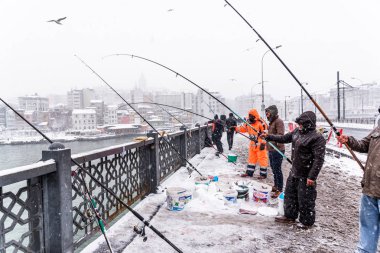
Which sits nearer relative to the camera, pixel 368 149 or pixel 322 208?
pixel 368 149

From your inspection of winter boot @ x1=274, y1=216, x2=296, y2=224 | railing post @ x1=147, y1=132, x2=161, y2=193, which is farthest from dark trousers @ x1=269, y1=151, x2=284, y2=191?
railing post @ x1=147, y1=132, x2=161, y2=193

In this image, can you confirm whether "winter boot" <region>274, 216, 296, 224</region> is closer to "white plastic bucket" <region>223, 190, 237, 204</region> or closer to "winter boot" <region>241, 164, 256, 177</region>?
"white plastic bucket" <region>223, 190, 237, 204</region>

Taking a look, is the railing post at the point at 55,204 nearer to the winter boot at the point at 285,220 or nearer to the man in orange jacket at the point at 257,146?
the winter boot at the point at 285,220

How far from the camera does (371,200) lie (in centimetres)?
278

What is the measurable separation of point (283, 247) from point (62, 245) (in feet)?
8.94

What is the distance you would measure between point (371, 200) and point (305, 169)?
1.28 metres

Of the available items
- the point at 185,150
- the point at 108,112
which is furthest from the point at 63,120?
the point at 185,150

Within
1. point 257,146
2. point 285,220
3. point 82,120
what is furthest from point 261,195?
point 82,120

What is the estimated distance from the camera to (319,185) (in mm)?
6871

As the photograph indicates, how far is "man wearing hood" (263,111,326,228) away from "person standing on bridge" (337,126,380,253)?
98 centimetres

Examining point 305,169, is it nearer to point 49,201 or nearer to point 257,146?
point 257,146

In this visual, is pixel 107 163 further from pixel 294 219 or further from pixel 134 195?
pixel 294 219

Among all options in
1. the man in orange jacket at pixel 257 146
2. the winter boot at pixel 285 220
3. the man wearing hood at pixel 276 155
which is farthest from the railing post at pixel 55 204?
the man in orange jacket at pixel 257 146

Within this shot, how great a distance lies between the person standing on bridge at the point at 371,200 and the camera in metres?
2.69
